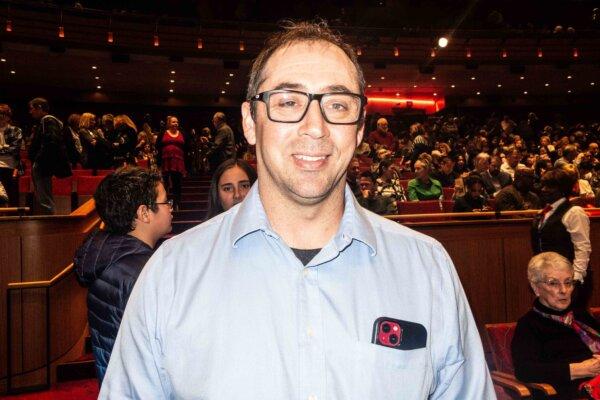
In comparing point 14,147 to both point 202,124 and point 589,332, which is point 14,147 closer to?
point 589,332

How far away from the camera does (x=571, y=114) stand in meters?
22.8

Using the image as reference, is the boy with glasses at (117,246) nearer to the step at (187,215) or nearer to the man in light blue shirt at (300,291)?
the man in light blue shirt at (300,291)

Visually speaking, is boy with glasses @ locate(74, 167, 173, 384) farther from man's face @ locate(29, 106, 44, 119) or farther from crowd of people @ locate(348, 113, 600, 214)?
man's face @ locate(29, 106, 44, 119)

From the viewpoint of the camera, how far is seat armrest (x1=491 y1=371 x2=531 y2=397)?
9.63 feet

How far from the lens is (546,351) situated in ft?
10.3

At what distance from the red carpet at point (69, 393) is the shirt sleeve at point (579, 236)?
158 inches

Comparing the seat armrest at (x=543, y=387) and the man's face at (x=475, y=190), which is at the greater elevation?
the man's face at (x=475, y=190)

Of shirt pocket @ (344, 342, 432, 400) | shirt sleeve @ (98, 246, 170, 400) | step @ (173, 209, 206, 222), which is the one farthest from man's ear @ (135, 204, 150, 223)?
step @ (173, 209, 206, 222)

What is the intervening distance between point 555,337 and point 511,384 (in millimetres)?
410

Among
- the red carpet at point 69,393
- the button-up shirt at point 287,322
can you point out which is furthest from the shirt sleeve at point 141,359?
the red carpet at point 69,393

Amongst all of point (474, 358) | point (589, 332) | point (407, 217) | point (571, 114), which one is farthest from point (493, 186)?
point (571, 114)

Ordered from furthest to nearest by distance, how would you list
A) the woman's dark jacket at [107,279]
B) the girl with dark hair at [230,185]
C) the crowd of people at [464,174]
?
the crowd of people at [464,174] → the girl with dark hair at [230,185] → the woman's dark jacket at [107,279]

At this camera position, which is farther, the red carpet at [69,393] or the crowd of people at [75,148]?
the crowd of people at [75,148]

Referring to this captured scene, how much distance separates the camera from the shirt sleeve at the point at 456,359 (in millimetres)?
1219
